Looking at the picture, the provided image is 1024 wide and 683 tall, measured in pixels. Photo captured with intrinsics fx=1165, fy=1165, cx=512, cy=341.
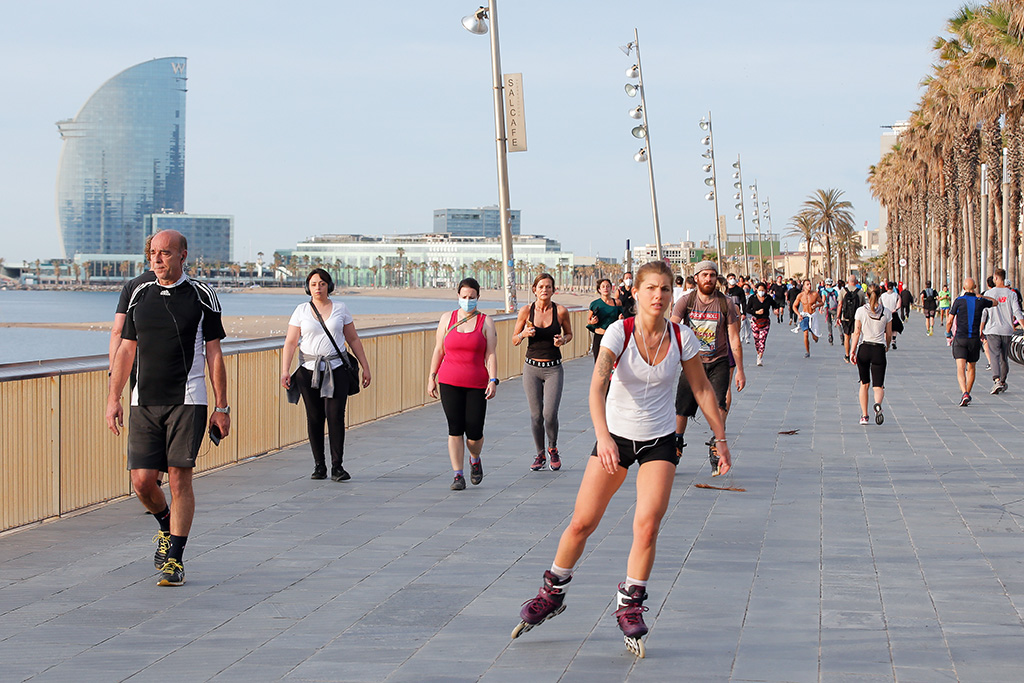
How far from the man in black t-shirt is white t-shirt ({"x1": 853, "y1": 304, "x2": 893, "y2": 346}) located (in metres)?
9.07

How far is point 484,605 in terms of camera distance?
542cm

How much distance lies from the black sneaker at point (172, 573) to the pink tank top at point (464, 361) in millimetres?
3259

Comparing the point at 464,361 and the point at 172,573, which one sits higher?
the point at 464,361

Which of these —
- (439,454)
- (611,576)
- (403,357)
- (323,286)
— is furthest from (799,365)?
(611,576)

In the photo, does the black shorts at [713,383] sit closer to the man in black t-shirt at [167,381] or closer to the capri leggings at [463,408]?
the capri leggings at [463,408]

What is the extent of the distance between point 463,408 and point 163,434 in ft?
10.7

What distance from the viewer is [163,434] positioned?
575 centimetres

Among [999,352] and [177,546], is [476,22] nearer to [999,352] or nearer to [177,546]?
[999,352]

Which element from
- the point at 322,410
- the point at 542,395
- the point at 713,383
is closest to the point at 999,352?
the point at 713,383

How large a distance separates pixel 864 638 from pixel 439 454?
6151 mm

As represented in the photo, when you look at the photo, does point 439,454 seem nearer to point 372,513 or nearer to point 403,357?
point 372,513

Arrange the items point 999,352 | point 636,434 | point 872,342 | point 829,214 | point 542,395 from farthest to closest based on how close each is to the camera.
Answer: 1. point 829,214
2. point 999,352
3. point 872,342
4. point 542,395
5. point 636,434

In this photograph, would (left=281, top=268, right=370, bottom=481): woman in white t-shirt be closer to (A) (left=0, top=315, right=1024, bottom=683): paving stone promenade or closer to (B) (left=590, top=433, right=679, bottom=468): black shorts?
(A) (left=0, top=315, right=1024, bottom=683): paving stone promenade

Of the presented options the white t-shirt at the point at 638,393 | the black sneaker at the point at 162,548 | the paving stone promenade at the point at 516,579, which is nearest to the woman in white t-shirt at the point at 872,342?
the paving stone promenade at the point at 516,579
